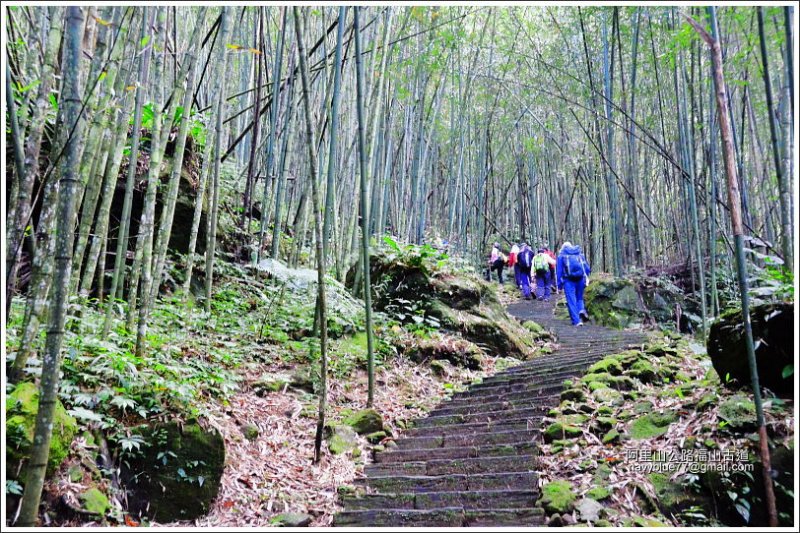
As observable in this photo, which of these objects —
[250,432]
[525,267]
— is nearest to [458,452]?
[250,432]

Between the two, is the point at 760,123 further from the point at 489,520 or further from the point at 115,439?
the point at 115,439

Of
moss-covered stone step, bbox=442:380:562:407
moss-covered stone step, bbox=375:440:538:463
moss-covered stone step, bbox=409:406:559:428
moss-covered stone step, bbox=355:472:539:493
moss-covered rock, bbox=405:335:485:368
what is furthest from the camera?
moss-covered rock, bbox=405:335:485:368

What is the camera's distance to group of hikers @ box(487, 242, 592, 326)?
21.7 feet

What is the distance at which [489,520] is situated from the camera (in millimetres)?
2277

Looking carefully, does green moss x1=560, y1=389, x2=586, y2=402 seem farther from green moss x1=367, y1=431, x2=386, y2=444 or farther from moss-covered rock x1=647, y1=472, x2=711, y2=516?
green moss x1=367, y1=431, x2=386, y2=444

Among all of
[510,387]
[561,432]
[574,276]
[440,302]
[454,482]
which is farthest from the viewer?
[574,276]

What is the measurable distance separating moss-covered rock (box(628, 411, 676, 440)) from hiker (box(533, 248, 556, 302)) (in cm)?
689

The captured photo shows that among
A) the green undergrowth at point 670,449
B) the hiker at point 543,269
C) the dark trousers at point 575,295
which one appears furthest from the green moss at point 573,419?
the hiker at point 543,269

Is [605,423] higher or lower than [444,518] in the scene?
higher

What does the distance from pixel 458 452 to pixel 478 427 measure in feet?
1.14

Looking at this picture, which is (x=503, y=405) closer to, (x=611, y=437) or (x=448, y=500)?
(x=611, y=437)

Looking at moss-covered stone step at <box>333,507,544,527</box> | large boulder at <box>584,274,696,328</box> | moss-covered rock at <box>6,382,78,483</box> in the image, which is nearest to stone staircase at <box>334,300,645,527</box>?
moss-covered stone step at <box>333,507,544,527</box>

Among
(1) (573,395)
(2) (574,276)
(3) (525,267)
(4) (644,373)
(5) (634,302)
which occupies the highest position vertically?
(3) (525,267)

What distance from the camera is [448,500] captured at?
2.52 meters
